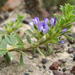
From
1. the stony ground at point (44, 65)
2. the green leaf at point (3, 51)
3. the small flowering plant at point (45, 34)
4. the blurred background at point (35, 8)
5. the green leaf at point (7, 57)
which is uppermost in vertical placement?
the blurred background at point (35, 8)

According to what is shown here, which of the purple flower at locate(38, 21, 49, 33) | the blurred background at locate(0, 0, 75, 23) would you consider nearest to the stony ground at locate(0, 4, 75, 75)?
the purple flower at locate(38, 21, 49, 33)

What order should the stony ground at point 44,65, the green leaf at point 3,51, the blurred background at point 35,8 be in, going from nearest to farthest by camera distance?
1. the green leaf at point 3,51
2. the stony ground at point 44,65
3. the blurred background at point 35,8

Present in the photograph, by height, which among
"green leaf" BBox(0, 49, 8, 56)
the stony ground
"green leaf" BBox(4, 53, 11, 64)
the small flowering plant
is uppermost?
the small flowering plant

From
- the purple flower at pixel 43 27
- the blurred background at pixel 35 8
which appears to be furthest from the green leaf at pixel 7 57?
the blurred background at pixel 35 8

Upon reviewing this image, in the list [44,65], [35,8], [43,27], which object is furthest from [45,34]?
[35,8]

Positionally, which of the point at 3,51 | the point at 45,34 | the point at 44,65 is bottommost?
the point at 44,65

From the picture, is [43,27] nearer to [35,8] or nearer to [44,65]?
[44,65]

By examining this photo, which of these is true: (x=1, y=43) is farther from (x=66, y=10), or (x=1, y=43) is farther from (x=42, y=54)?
(x=66, y=10)

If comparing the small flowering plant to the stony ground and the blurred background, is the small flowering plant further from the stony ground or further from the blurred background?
the blurred background

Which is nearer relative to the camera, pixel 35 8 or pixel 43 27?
pixel 43 27

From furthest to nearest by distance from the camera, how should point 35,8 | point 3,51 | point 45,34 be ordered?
1. point 35,8
2. point 45,34
3. point 3,51

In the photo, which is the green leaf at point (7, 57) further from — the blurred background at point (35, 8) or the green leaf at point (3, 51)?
the blurred background at point (35, 8)
